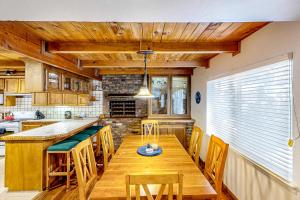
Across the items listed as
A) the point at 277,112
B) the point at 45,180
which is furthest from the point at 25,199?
the point at 277,112

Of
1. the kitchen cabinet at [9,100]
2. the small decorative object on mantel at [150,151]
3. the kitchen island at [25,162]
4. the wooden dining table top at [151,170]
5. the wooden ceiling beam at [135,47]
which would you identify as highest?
the wooden ceiling beam at [135,47]

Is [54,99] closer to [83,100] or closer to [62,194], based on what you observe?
[83,100]

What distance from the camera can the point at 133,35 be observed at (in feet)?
7.38

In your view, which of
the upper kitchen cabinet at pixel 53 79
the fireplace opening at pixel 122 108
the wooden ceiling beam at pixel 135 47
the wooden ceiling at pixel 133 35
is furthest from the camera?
the fireplace opening at pixel 122 108

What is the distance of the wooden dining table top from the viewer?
4.61ft

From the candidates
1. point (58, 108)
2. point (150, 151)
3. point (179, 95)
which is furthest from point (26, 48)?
point (179, 95)

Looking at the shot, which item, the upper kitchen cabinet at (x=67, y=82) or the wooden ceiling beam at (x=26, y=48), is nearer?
the wooden ceiling beam at (x=26, y=48)

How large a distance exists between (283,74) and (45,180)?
3.59 m

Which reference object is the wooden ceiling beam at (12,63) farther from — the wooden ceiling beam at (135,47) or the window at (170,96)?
the window at (170,96)

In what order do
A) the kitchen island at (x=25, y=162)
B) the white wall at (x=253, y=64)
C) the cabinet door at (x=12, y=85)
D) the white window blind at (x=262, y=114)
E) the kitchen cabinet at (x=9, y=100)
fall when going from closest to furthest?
the white wall at (x=253, y=64)
the white window blind at (x=262, y=114)
the kitchen island at (x=25, y=162)
the cabinet door at (x=12, y=85)
the kitchen cabinet at (x=9, y=100)

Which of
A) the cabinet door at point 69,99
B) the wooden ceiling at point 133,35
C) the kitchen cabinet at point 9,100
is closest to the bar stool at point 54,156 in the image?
the wooden ceiling at point 133,35

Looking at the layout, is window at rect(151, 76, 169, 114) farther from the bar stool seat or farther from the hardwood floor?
the hardwood floor

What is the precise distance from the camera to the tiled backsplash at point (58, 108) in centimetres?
531

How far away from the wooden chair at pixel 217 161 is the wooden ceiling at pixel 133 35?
1.27 metres
